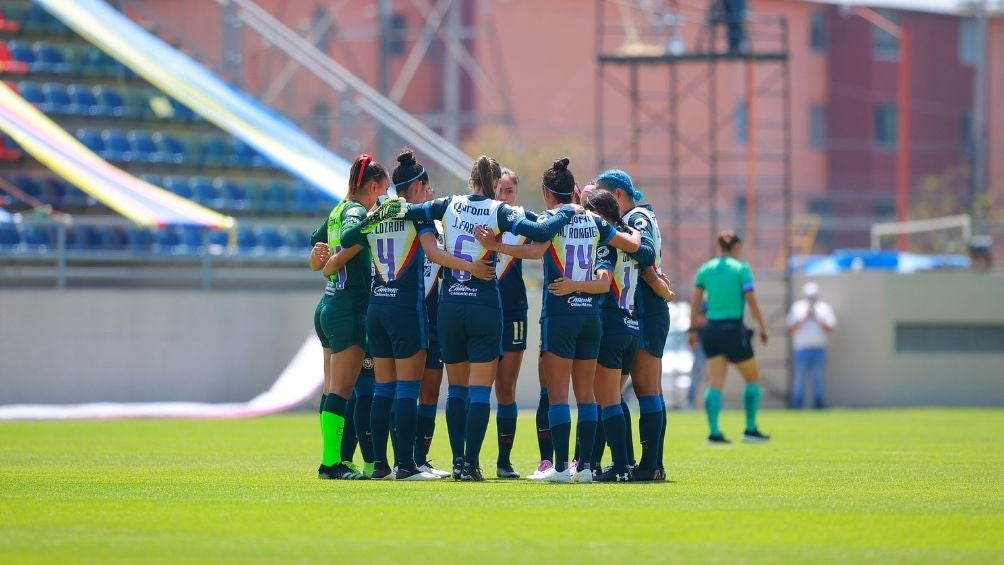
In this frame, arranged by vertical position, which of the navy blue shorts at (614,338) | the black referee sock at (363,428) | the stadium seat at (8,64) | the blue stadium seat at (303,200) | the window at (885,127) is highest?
the window at (885,127)

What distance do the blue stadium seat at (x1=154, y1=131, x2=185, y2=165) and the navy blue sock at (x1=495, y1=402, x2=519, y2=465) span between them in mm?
18255

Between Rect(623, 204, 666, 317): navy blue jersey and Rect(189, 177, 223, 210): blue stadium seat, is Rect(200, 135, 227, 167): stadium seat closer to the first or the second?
Rect(189, 177, 223, 210): blue stadium seat

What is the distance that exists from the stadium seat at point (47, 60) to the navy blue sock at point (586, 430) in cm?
2116

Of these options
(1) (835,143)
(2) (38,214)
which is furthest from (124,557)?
(1) (835,143)

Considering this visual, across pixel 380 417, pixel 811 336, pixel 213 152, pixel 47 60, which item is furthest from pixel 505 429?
pixel 47 60

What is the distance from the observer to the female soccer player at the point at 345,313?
37.8 ft

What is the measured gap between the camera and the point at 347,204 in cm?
1150

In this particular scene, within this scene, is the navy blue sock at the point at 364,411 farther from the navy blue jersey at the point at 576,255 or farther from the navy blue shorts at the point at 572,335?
the navy blue jersey at the point at 576,255

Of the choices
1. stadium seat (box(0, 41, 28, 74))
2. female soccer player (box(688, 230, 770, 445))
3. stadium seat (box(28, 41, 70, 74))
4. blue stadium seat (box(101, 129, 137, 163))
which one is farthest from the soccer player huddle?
stadium seat (box(28, 41, 70, 74))

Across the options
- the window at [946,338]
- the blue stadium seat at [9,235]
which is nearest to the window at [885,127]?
the window at [946,338]

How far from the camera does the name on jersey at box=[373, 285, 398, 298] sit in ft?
37.1

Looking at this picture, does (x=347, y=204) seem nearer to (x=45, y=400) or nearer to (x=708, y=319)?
(x=708, y=319)

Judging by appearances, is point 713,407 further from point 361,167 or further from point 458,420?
point 361,167

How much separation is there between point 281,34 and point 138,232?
8.57 metres
